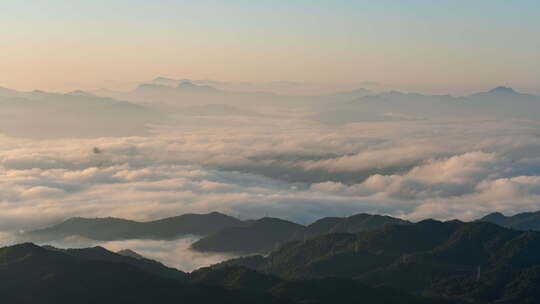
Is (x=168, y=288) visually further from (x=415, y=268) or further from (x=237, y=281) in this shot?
(x=415, y=268)

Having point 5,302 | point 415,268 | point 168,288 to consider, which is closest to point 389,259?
point 415,268

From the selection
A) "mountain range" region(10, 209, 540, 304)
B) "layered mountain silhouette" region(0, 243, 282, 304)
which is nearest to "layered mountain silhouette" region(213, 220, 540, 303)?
"mountain range" region(10, 209, 540, 304)

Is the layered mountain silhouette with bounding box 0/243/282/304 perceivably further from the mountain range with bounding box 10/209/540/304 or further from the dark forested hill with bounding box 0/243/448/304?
the mountain range with bounding box 10/209/540/304

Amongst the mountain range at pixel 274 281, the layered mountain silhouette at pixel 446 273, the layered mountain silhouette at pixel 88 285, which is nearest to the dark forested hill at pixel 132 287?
the layered mountain silhouette at pixel 88 285

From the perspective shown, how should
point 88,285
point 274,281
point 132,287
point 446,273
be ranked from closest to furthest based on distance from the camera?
point 88,285 → point 132,287 → point 274,281 → point 446,273

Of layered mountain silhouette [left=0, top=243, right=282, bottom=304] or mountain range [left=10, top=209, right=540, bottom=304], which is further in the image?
mountain range [left=10, top=209, right=540, bottom=304]

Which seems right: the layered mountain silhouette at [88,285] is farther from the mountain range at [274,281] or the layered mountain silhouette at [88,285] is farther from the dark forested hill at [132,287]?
the mountain range at [274,281]

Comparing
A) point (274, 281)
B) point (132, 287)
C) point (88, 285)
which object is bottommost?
point (274, 281)

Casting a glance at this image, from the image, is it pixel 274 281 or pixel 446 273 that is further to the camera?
pixel 446 273

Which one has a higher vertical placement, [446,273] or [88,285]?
[88,285]

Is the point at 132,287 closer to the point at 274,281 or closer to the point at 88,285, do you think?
the point at 88,285

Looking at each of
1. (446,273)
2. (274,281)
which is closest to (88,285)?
(274,281)
